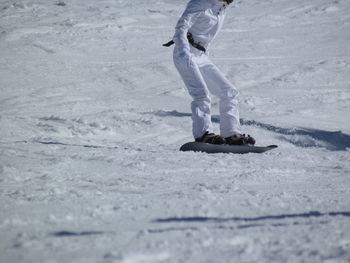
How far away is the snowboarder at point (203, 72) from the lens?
4.50 meters

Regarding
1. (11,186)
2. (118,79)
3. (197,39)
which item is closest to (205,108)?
(197,39)

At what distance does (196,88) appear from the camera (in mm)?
4555

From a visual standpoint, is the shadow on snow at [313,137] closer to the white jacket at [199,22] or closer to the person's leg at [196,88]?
the person's leg at [196,88]

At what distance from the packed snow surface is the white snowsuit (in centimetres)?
50

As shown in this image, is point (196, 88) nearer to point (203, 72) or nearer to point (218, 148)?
point (203, 72)

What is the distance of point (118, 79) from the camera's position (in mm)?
9609

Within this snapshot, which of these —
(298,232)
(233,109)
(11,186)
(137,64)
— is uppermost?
(298,232)

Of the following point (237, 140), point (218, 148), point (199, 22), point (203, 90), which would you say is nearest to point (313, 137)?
point (237, 140)

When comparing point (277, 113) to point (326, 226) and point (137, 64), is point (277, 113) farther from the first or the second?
point (326, 226)

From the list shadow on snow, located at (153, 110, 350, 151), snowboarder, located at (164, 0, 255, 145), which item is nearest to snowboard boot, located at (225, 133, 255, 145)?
snowboarder, located at (164, 0, 255, 145)

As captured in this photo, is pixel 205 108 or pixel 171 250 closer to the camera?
pixel 171 250

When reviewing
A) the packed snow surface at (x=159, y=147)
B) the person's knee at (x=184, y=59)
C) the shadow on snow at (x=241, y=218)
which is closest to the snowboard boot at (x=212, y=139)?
the packed snow surface at (x=159, y=147)

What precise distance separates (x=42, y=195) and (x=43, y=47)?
10482 millimetres

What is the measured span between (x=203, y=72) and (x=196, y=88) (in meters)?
0.32
